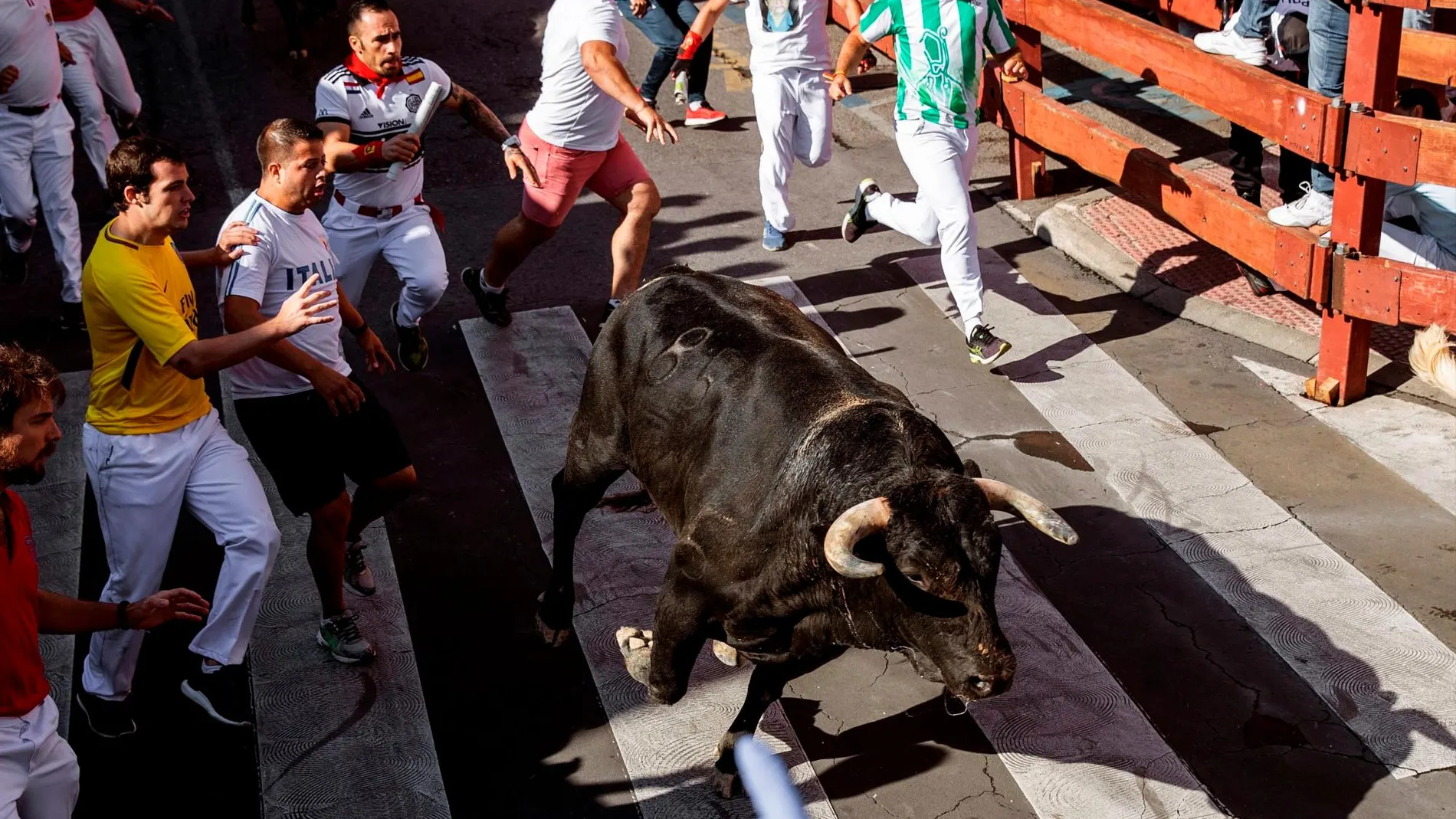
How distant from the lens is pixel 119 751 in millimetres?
5391

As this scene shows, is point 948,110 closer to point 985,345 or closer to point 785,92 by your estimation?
point 985,345

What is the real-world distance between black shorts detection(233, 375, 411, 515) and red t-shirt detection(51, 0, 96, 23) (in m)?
5.22

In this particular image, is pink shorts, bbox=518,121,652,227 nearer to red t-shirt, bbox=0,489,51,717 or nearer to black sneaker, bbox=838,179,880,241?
black sneaker, bbox=838,179,880,241

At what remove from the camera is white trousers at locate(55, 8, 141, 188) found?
30.8 ft

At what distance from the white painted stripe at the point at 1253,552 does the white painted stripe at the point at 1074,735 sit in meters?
0.78

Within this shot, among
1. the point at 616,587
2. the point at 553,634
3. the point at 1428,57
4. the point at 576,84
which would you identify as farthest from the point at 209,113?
the point at 1428,57

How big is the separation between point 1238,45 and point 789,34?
116 inches

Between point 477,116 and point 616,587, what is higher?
point 477,116

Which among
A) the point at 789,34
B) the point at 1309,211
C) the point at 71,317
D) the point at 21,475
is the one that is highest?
the point at 21,475

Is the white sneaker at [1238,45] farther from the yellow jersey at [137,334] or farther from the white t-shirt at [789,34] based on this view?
the yellow jersey at [137,334]

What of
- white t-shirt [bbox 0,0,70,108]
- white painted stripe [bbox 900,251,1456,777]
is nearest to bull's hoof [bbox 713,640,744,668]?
white painted stripe [bbox 900,251,1456,777]

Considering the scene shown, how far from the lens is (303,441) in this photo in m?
5.54

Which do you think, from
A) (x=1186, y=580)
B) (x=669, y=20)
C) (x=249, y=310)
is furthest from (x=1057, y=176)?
(x=249, y=310)

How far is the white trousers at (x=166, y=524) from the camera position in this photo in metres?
5.09
